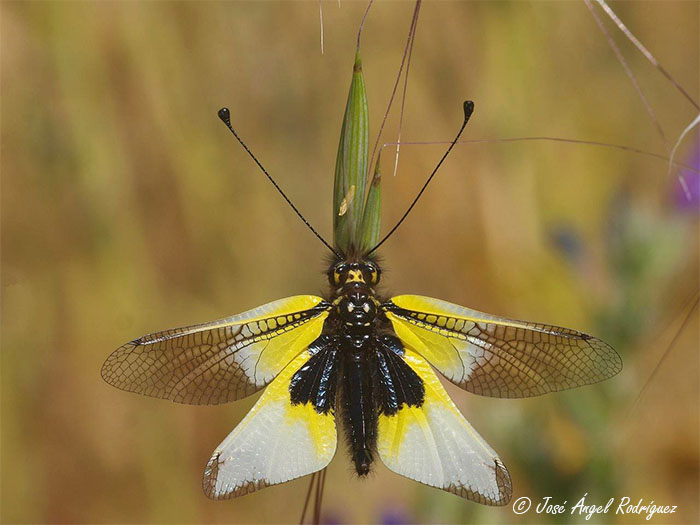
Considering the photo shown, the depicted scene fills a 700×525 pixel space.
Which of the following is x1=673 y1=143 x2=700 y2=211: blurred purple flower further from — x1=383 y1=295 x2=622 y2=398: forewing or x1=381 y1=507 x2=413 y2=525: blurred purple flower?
x1=381 y1=507 x2=413 y2=525: blurred purple flower

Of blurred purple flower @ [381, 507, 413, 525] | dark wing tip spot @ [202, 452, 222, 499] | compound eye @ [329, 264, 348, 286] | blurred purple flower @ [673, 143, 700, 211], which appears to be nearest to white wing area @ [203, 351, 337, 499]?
dark wing tip spot @ [202, 452, 222, 499]

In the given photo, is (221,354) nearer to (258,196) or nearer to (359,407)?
Result: (359,407)

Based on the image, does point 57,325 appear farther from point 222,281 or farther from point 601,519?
point 601,519

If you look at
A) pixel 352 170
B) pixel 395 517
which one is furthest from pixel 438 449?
pixel 395 517

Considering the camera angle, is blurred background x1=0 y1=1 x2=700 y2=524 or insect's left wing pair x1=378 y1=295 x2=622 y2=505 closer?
insect's left wing pair x1=378 y1=295 x2=622 y2=505

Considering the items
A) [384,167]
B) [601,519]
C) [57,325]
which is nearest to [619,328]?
[601,519]
